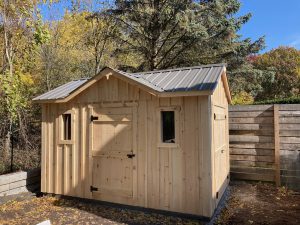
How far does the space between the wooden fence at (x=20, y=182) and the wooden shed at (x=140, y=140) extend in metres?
0.52

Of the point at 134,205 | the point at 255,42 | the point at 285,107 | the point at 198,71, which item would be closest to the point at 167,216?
the point at 134,205

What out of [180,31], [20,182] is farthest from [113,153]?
[180,31]

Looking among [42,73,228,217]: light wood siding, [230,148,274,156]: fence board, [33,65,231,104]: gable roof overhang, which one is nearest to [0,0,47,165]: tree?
[33,65,231,104]: gable roof overhang

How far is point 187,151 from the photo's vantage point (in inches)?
196

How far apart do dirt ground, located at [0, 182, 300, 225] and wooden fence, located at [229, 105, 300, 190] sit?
1.85 feet

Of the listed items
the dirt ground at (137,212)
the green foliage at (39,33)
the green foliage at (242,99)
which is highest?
the green foliage at (39,33)

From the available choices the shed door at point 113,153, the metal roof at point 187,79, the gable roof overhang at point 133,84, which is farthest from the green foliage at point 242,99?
the shed door at point 113,153

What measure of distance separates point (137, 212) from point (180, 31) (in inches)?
329

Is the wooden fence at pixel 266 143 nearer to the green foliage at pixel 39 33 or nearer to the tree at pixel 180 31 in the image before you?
the tree at pixel 180 31

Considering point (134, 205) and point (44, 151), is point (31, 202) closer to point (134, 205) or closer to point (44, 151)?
point (44, 151)

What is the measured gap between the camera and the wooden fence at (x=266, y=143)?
6.73 meters

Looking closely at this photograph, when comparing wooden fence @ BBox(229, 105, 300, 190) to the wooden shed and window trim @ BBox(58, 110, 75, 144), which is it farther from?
window trim @ BBox(58, 110, 75, 144)

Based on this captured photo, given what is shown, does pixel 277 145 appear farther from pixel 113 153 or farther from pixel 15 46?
pixel 15 46

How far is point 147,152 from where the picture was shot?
5328 millimetres
